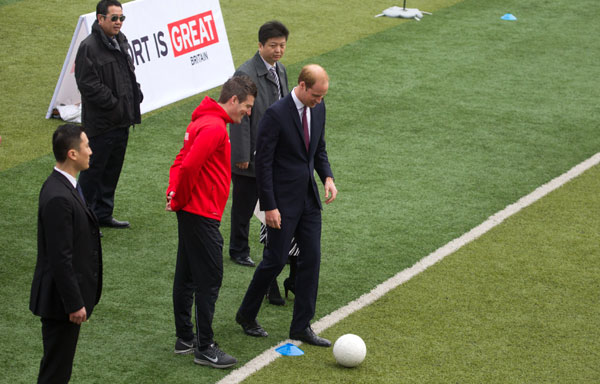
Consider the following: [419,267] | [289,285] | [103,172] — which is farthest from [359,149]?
[289,285]

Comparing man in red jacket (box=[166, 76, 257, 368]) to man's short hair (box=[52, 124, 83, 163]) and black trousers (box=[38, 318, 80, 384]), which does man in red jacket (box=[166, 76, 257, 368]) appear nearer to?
man's short hair (box=[52, 124, 83, 163])

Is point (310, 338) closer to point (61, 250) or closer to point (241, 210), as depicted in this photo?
point (241, 210)

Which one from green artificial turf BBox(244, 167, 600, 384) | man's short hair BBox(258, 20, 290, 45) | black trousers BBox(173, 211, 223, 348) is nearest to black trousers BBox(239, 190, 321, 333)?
green artificial turf BBox(244, 167, 600, 384)

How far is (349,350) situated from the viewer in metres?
5.91

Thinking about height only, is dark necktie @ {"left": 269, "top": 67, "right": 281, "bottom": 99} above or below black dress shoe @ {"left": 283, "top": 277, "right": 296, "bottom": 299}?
above

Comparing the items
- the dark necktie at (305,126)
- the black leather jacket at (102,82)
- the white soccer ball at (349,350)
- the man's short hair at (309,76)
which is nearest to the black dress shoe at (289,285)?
the white soccer ball at (349,350)

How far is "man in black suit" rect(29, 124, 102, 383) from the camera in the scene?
4574 mm

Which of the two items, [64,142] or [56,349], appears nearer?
[64,142]

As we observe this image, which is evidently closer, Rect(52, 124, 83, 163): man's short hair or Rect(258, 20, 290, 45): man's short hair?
Rect(52, 124, 83, 163): man's short hair

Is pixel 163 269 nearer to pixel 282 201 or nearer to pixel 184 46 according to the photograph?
pixel 282 201

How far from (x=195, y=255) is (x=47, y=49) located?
951cm

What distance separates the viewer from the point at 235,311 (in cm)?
686

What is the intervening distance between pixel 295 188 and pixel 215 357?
133 cm

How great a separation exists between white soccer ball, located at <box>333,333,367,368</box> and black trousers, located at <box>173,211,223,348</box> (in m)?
0.91
